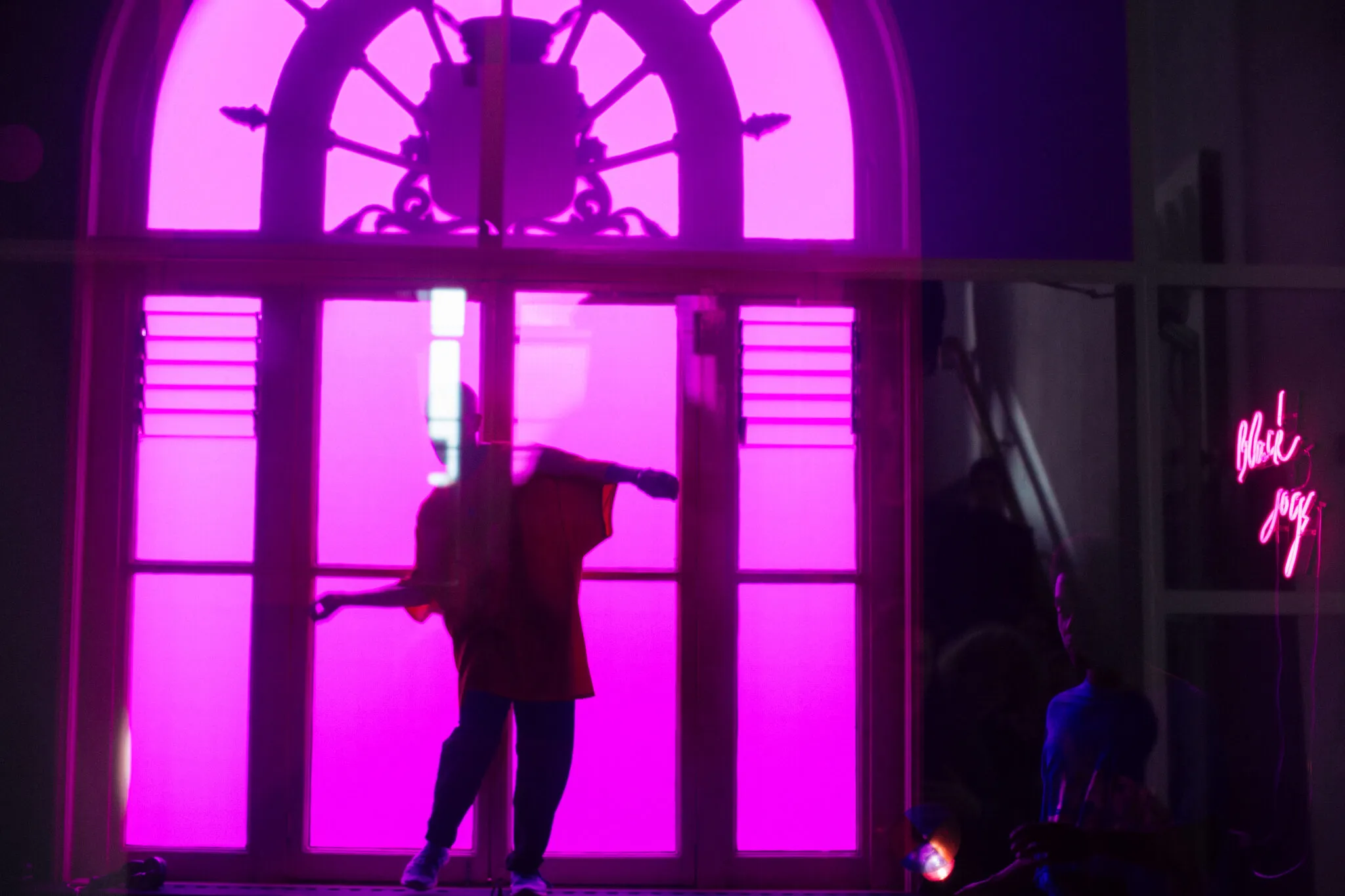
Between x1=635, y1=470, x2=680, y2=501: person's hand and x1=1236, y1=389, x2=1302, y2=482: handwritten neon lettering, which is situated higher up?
x1=1236, y1=389, x2=1302, y2=482: handwritten neon lettering

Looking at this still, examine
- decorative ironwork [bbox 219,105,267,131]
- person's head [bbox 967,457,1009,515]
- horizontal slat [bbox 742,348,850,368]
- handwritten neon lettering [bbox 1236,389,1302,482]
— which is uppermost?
decorative ironwork [bbox 219,105,267,131]

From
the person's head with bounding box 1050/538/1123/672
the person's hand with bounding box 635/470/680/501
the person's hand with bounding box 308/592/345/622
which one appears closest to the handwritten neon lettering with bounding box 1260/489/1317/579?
the person's head with bounding box 1050/538/1123/672

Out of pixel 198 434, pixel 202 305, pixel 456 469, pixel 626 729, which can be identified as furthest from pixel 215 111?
pixel 626 729

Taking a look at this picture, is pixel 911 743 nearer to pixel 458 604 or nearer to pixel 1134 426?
pixel 1134 426

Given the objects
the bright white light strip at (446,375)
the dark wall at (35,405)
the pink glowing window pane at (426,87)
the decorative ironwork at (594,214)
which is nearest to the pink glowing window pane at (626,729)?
the bright white light strip at (446,375)

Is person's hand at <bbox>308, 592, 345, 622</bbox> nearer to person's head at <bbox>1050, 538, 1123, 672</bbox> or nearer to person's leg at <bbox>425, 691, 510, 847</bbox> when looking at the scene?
person's leg at <bbox>425, 691, 510, 847</bbox>

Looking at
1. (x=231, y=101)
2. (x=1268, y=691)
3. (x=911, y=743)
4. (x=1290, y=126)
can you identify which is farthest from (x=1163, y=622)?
(x=231, y=101)

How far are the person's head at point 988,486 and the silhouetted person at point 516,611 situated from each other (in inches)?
35.6

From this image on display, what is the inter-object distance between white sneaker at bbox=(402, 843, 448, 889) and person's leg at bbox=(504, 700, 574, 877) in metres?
0.21

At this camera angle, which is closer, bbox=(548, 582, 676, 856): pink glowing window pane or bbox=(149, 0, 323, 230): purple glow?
bbox=(548, 582, 676, 856): pink glowing window pane

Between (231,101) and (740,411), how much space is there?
1975mm

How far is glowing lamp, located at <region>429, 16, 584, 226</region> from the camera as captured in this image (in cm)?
315

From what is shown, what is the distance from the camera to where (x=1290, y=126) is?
121 inches

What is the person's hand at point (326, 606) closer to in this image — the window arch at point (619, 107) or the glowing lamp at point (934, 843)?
the window arch at point (619, 107)
